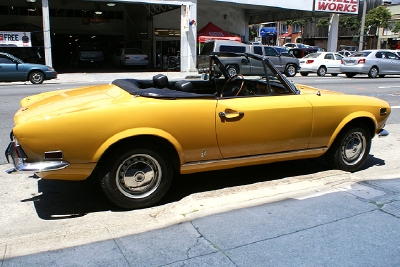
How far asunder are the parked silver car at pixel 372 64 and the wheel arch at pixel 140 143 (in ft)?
66.5

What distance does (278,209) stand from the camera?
403cm

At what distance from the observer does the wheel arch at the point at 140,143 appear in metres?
3.65

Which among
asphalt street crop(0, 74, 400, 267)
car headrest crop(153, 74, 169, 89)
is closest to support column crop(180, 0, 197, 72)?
car headrest crop(153, 74, 169, 89)

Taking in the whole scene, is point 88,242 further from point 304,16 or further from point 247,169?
point 304,16

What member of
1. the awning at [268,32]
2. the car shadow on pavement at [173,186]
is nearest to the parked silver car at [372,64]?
the car shadow on pavement at [173,186]

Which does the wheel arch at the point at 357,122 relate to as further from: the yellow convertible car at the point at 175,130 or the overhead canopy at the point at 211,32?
the overhead canopy at the point at 211,32

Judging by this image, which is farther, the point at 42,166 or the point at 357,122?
the point at 357,122

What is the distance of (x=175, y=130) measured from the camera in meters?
3.91

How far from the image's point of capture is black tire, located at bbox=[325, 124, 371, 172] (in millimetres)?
5051

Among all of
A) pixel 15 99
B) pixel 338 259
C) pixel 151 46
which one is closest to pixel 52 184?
pixel 338 259

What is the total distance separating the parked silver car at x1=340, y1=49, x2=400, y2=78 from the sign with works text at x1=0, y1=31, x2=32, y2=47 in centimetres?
1787

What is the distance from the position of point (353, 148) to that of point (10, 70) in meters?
15.5

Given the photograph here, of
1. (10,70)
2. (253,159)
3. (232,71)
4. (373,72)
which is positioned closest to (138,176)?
(253,159)

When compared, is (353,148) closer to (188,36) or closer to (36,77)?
(36,77)
